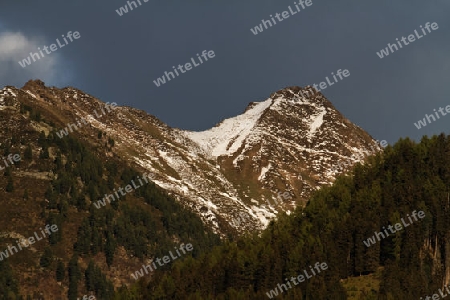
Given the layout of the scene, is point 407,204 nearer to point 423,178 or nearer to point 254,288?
point 423,178

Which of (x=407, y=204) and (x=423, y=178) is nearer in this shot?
(x=407, y=204)

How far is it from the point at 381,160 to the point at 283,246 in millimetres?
49606

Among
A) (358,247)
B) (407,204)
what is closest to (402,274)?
(358,247)

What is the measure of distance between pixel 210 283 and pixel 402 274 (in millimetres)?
40522

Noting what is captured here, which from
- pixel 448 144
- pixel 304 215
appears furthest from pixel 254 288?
pixel 448 144

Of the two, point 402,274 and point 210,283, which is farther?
point 210,283

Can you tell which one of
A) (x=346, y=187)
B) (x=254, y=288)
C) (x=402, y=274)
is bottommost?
(x=402, y=274)

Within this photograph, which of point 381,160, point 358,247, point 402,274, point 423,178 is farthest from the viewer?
point 381,160

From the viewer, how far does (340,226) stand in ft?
525

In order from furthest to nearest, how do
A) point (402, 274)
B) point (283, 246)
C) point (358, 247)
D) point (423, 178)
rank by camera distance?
1. point (423, 178)
2. point (283, 246)
3. point (358, 247)
4. point (402, 274)

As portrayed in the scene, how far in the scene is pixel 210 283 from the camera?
6068 inches

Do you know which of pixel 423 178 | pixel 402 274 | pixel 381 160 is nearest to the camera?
pixel 402 274

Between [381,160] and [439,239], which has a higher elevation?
[381,160]

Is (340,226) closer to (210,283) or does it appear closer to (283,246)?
(283,246)
